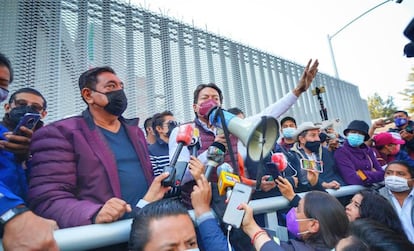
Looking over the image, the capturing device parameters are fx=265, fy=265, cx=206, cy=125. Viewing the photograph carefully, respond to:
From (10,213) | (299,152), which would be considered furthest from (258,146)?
(299,152)

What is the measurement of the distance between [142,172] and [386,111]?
30.6 meters

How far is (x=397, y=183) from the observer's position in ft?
8.48

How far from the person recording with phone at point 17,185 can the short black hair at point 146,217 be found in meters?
0.31

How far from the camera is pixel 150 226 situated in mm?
1140

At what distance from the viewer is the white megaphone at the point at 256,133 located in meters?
1.17

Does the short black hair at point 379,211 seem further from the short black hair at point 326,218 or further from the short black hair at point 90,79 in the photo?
the short black hair at point 90,79

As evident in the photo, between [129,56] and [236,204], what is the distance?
2.36m

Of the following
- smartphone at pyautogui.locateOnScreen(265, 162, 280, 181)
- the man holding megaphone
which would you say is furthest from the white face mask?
smartphone at pyautogui.locateOnScreen(265, 162, 280, 181)

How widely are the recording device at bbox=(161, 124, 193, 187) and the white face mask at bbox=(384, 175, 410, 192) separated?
230 cm

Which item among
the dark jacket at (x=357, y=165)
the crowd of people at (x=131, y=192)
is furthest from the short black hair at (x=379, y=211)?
the dark jacket at (x=357, y=165)

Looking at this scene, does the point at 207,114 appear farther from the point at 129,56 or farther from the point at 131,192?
the point at 129,56

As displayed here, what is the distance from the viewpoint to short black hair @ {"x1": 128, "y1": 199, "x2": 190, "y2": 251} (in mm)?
1116

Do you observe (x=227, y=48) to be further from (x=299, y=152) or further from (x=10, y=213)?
(x=10, y=213)

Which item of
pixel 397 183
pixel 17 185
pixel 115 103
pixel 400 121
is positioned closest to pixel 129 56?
pixel 115 103
